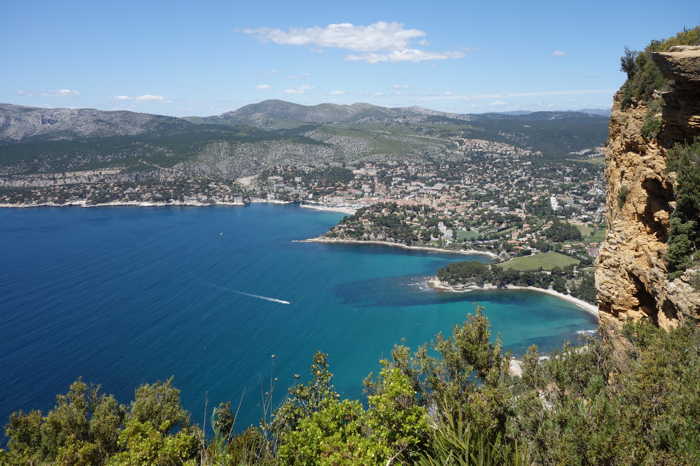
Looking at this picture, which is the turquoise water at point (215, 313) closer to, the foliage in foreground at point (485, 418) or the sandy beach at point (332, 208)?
the foliage in foreground at point (485, 418)

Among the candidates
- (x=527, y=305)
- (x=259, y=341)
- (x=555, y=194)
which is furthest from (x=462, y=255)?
(x=555, y=194)

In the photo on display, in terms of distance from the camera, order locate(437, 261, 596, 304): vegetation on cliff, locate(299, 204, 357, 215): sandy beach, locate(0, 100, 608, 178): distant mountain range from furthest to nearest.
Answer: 1. locate(0, 100, 608, 178): distant mountain range
2. locate(299, 204, 357, 215): sandy beach
3. locate(437, 261, 596, 304): vegetation on cliff

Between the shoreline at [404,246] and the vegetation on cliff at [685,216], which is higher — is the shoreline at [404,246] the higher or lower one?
the lower one

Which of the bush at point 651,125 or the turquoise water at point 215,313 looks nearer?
the bush at point 651,125

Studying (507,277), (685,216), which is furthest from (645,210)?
(507,277)

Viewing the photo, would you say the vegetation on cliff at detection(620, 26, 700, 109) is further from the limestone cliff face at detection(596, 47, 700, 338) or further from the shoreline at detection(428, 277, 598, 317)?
the shoreline at detection(428, 277, 598, 317)

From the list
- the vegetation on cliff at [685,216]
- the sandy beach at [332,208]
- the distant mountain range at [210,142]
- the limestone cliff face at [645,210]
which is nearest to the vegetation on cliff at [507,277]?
the limestone cliff face at [645,210]

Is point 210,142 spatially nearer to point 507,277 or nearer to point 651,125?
point 507,277

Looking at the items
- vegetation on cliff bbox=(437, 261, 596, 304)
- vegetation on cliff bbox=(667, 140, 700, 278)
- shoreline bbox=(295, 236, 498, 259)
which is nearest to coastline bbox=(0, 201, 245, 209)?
shoreline bbox=(295, 236, 498, 259)
